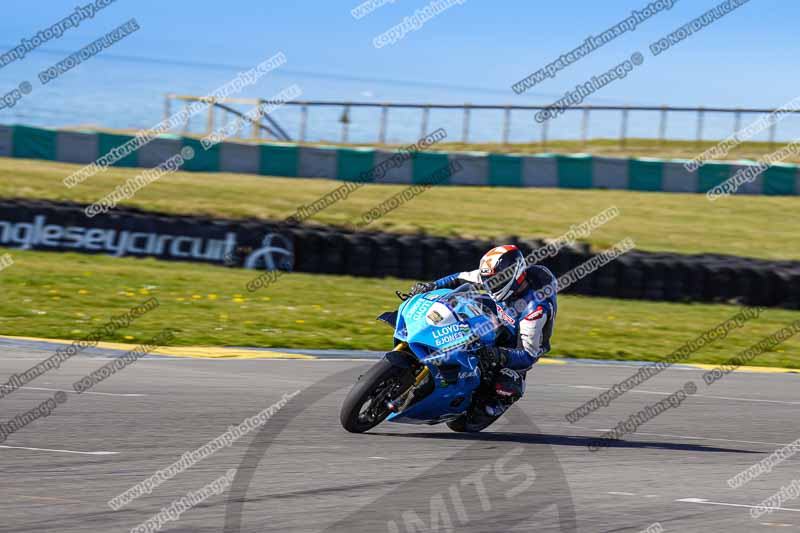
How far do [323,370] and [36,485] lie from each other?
250 inches

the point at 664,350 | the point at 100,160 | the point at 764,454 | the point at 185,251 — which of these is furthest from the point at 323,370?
the point at 100,160

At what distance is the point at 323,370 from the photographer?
41.0ft

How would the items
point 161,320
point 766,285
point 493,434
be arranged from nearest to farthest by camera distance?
point 493,434
point 161,320
point 766,285

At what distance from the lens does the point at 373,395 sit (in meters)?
8.38

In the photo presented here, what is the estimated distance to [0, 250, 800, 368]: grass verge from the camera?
49.1ft

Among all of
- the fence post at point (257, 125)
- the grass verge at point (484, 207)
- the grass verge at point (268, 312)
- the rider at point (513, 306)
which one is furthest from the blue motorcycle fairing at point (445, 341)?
the fence post at point (257, 125)

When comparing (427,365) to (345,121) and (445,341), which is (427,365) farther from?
(345,121)

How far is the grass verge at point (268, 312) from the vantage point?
15.0m

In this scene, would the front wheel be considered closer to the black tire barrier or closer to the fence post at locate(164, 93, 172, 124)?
the black tire barrier

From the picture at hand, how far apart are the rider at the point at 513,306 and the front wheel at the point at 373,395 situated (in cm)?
69

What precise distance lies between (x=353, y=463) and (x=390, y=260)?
1335 centimetres

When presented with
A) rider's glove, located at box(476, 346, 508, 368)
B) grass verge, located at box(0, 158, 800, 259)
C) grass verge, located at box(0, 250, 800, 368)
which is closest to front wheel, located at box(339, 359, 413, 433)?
rider's glove, located at box(476, 346, 508, 368)

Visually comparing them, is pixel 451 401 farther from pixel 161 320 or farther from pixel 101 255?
pixel 101 255

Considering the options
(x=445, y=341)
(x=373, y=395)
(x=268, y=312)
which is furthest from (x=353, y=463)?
(x=268, y=312)
